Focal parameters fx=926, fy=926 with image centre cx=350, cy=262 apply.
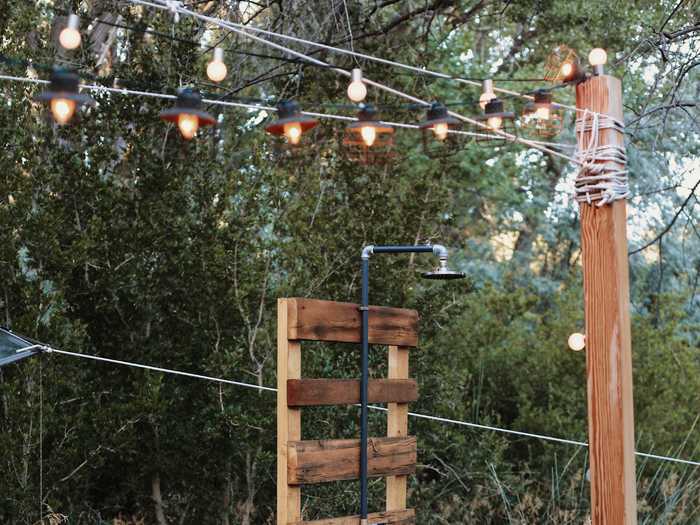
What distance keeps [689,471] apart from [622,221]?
4.20m

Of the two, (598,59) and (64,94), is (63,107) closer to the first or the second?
(64,94)

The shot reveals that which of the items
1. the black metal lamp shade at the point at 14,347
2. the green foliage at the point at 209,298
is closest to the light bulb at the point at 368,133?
the green foliage at the point at 209,298

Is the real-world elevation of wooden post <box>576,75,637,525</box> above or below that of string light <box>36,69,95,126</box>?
below

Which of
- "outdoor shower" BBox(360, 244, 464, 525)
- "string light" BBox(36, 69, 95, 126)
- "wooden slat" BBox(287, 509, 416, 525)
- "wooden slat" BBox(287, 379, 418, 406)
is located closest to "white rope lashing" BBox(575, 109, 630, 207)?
"outdoor shower" BBox(360, 244, 464, 525)

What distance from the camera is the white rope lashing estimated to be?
121 inches

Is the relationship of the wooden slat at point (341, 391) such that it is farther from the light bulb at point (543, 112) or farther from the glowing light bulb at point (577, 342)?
the light bulb at point (543, 112)

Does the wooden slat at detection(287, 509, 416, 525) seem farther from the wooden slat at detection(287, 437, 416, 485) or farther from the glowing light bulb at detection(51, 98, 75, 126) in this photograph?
the glowing light bulb at detection(51, 98, 75, 126)

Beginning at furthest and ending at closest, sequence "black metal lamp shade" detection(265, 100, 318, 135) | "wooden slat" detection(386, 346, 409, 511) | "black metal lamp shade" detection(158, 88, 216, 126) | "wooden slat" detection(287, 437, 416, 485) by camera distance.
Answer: "wooden slat" detection(386, 346, 409, 511) → "wooden slat" detection(287, 437, 416, 485) → "black metal lamp shade" detection(265, 100, 318, 135) → "black metal lamp shade" detection(158, 88, 216, 126)

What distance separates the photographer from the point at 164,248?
5105 millimetres

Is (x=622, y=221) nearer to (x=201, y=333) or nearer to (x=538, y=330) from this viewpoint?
(x=201, y=333)

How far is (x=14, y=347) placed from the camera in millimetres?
4023

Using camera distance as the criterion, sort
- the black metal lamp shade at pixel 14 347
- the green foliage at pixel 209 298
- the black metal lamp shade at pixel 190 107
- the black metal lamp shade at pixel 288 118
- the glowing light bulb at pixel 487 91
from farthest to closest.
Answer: the green foliage at pixel 209 298, the black metal lamp shade at pixel 14 347, the glowing light bulb at pixel 487 91, the black metal lamp shade at pixel 288 118, the black metal lamp shade at pixel 190 107

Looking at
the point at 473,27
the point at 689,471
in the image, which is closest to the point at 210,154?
the point at 689,471

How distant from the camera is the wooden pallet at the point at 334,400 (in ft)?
10.5
